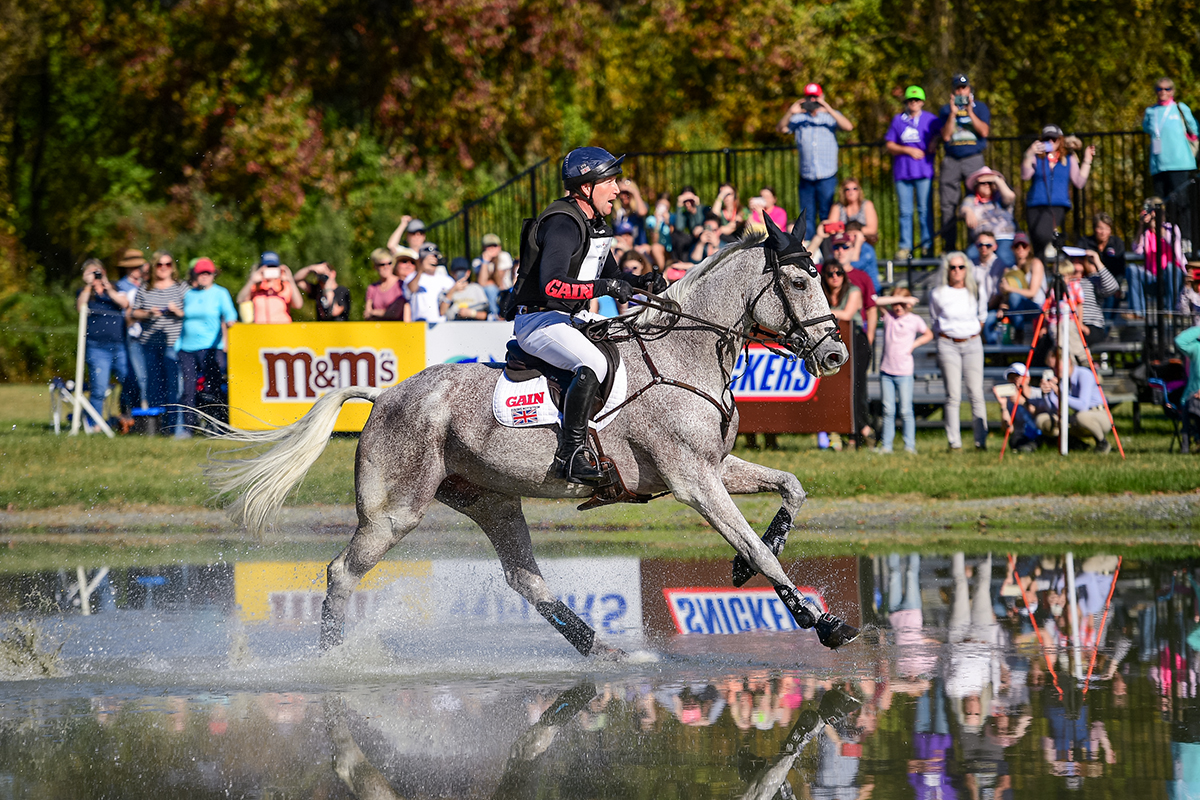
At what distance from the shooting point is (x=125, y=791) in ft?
18.4

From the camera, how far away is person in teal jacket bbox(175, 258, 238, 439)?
1634 cm

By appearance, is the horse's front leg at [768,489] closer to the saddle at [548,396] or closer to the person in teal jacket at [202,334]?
the saddle at [548,396]

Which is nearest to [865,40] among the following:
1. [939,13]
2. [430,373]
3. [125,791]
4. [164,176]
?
[939,13]

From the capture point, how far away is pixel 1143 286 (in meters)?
16.9

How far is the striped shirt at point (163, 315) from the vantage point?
16.8 metres

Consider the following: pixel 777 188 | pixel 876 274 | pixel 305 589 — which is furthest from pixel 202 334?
pixel 777 188

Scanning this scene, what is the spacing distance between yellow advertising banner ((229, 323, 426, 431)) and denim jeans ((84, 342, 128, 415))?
7.10 ft

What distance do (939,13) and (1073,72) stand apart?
3039 mm

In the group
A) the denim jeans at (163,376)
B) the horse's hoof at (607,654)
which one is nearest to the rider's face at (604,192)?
the horse's hoof at (607,654)

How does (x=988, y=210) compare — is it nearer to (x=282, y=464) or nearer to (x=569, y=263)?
(x=569, y=263)

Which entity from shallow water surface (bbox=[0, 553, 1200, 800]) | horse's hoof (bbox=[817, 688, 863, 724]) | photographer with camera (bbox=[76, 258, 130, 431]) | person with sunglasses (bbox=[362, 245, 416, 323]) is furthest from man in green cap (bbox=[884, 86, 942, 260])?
horse's hoof (bbox=[817, 688, 863, 724])

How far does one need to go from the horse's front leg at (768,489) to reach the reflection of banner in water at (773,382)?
6944 millimetres

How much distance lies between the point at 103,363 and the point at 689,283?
36.8 feet

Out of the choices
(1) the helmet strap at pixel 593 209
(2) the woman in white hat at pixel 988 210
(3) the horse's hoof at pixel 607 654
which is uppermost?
(2) the woman in white hat at pixel 988 210
